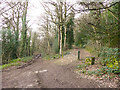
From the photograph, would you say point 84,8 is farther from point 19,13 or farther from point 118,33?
point 19,13

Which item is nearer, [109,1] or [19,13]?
[109,1]

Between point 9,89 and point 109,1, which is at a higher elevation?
point 109,1

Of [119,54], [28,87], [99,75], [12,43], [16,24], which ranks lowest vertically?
[99,75]

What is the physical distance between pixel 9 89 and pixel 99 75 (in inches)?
154

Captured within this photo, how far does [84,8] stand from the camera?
357 centimetres

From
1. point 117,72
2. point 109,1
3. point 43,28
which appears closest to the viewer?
point 109,1

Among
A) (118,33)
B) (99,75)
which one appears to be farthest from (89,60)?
(118,33)

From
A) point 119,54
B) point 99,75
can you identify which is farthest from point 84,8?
point 99,75

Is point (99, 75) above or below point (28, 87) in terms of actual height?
below

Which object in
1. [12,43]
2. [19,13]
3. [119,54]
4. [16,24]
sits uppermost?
[19,13]

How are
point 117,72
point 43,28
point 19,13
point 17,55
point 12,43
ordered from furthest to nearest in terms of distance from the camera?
point 43,28, point 19,13, point 17,55, point 12,43, point 117,72

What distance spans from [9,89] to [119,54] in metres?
4.96

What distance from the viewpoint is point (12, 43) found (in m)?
9.70

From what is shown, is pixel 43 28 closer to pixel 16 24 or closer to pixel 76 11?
pixel 16 24
